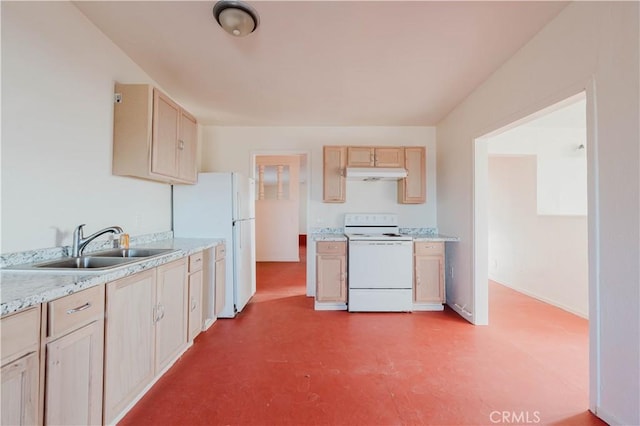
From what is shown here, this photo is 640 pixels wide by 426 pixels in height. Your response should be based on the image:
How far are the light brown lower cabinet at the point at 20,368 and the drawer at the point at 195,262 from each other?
1.22 m

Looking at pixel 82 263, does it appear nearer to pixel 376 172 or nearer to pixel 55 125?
pixel 55 125

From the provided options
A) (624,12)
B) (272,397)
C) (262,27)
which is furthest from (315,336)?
(624,12)

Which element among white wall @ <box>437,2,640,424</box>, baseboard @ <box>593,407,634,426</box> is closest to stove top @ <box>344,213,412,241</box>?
white wall @ <box>437,2,640,424</box>

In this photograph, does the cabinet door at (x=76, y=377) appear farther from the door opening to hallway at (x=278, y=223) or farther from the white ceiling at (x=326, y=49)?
the door opening to hallway at (x=278, y=223)

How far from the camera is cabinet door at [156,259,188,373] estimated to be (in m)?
1.80

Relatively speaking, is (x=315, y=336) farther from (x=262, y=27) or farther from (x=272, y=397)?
(x=262, y=27)

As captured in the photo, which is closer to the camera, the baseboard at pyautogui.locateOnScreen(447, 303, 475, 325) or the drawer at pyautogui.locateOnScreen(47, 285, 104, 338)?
the drawer at pyautogui.locateOnScreen(47, 285, 104, 338)

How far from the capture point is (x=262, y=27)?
1.82m

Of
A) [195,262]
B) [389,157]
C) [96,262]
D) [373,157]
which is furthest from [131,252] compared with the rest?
[389,157]

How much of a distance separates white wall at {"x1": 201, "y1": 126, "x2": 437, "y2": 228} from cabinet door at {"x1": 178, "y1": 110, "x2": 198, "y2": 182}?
1092mm

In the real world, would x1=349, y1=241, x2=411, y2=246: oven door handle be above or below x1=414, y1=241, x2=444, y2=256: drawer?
above

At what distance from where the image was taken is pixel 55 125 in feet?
5.23

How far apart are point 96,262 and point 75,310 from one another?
0.72 meters

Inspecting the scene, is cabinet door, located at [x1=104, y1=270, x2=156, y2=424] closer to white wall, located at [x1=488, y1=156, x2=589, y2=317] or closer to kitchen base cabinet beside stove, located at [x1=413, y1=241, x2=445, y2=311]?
kitchen base cabinet beside stove, located at [x1=413, y1=241, x2=445, y2=311]
